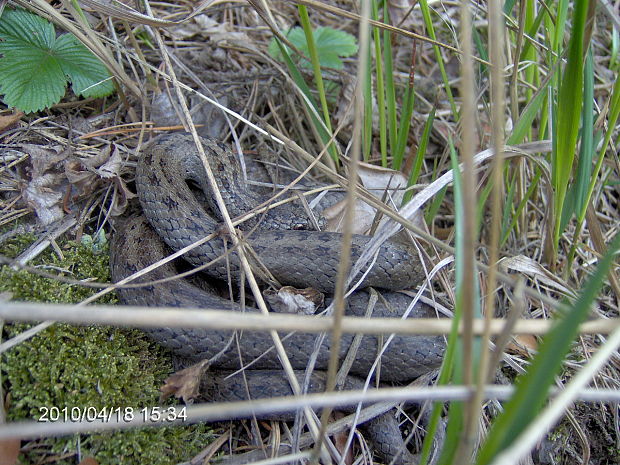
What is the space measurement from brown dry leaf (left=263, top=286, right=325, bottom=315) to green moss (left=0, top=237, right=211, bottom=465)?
810mm

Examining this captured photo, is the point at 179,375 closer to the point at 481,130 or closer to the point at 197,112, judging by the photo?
the point at 197,112

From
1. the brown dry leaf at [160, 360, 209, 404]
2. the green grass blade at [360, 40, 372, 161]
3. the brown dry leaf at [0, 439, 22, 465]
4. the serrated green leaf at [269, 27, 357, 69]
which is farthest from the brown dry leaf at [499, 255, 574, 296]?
the brown dry leaf at [0, 439, 22, 465]

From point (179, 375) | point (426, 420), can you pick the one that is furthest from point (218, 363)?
point (426, 420)

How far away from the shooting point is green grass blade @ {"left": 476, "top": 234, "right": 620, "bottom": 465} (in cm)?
145

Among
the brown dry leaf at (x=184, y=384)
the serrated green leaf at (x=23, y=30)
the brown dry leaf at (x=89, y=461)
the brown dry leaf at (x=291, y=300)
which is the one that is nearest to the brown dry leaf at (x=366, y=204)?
the brown dry leaf at (x=291, y=300)

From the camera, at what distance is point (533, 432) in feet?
4.43

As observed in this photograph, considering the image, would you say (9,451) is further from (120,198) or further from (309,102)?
(309,102)

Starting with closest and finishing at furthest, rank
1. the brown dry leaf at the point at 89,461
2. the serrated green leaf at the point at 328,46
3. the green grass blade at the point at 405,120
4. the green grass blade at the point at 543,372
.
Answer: the green grass blade at the point at 543,372, the brown dry leaf at the point at 89,461, the green grass blade at the point at 405,120, the serrated green leaf at the point at 328,46

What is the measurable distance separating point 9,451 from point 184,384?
2.98 ft

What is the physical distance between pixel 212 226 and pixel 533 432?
8.95ft

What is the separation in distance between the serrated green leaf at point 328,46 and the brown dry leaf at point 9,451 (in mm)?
3591

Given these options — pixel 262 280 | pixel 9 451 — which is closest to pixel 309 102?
pixel 262 280

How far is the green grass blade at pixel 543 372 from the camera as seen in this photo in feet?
4.75

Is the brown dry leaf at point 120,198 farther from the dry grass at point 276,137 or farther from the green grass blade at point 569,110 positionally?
the green grass blade at point 569,110
